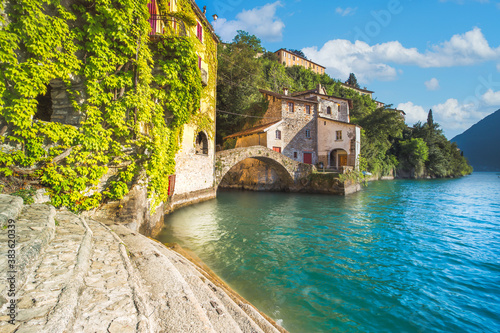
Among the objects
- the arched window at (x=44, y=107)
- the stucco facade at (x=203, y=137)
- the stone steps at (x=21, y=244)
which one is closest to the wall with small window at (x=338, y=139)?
the stucco facade at (x=203, y=137)

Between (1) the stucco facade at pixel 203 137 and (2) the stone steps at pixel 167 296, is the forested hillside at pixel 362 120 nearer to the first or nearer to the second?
(1) the stucco facade at pixel 203 137

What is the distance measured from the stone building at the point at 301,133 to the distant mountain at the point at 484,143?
5024 inches

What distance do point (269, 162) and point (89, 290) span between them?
63.6 feet

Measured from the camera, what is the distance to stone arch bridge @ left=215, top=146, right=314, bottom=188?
17.0m

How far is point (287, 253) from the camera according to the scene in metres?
6.93

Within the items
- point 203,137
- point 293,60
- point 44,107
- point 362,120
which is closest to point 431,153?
point 362,120

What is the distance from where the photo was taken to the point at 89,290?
2.16m

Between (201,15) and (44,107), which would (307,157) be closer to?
(201,15)

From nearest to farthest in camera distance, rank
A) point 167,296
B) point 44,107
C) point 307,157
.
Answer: point 167,296 → point 44,107 → point 307,157

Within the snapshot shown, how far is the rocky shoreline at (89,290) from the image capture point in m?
1.67

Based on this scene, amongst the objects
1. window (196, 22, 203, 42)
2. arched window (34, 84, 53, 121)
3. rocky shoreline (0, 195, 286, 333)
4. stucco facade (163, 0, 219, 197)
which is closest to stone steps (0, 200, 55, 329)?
rocky shoreline (0, 195, 286, 333)

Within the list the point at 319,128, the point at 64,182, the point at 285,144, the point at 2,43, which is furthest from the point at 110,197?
the point at 319,128

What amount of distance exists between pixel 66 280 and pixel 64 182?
369 centimetres

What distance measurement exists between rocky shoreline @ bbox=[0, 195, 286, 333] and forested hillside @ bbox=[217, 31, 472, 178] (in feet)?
77.2
